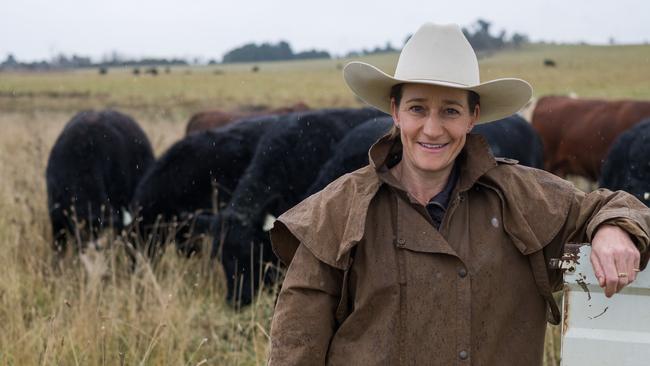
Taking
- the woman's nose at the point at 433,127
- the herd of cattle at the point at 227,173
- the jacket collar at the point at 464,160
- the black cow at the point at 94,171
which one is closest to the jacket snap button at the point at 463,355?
the jacket collar at the point at 464,160

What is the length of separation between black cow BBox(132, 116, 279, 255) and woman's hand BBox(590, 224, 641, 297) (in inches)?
262

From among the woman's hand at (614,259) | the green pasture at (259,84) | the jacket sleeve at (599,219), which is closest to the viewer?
the woman's hand at (614,259)

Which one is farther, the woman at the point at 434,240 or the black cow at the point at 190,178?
the black cow at the point at 190,178

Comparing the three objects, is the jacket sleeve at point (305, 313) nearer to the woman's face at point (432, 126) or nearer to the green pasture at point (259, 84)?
the woman's face at point (432, 126)

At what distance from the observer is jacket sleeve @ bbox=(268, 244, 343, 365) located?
2.61 meters

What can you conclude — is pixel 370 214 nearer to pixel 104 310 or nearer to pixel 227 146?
pixel 104 310

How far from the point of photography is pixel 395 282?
2617 millimetres

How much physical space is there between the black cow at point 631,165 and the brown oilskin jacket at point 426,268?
4752 mm

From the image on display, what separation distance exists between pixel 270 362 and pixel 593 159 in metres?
11.1

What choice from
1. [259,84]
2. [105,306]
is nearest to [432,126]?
[105,306]

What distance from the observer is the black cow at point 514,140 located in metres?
8.50

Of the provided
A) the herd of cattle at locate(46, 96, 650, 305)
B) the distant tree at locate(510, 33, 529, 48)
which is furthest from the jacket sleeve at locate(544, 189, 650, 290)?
the distant tree at locate(510, 33, 529, 48)

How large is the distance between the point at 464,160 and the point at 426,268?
17.6 inches

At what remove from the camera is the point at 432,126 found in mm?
2715
